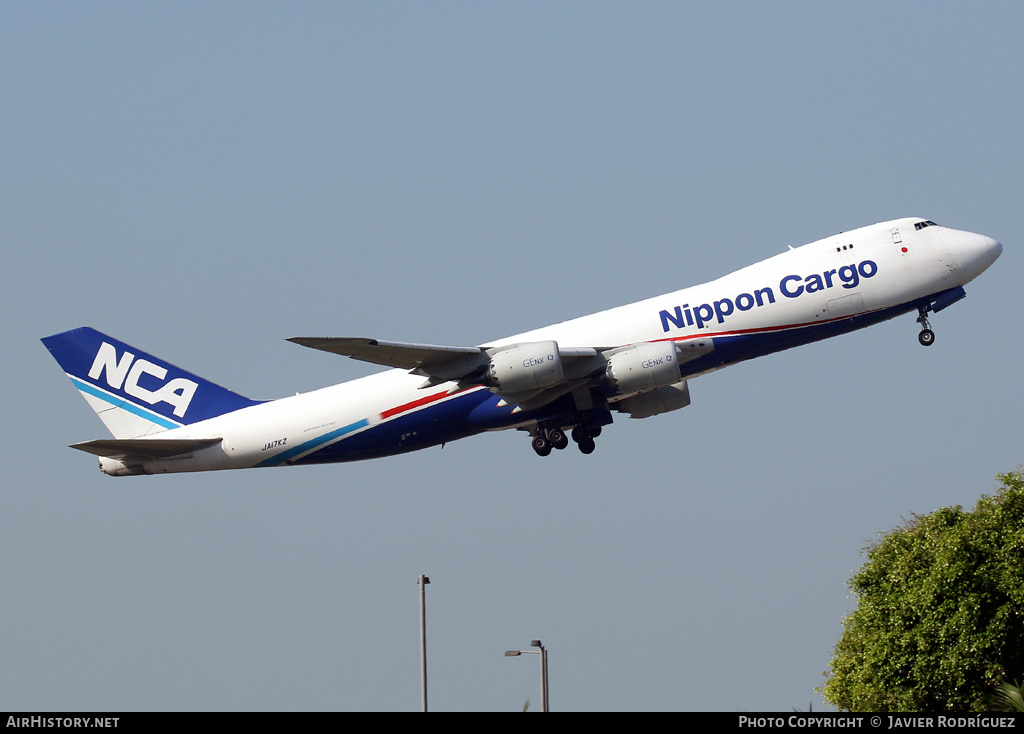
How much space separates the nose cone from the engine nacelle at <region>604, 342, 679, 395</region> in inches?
373

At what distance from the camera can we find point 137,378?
48.3 meters

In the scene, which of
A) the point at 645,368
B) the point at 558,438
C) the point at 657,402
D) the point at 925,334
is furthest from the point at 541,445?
the point at 925,334

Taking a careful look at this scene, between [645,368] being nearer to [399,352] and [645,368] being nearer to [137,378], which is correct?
[399,352]

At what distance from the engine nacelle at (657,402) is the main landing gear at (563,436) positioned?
1998 mm

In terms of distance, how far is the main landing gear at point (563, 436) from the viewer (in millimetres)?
44438

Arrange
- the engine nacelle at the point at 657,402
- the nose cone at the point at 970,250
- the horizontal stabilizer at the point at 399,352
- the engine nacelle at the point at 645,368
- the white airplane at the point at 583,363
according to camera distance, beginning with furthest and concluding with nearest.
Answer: the engine nacelle at the point at 657,402 → the nose cone at the point at 970,250 → the white airplane at the point at 583,363 → the engine nacelle at the point at 645,368 → the horizontal stabilizer at the point at 399,352

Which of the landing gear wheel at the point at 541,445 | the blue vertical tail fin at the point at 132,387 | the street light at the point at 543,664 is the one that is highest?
the blue vertical tail fin at the point at 132,387

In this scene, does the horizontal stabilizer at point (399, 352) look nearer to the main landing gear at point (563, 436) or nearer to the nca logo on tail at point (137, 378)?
the main landing gear at point (563, 436)

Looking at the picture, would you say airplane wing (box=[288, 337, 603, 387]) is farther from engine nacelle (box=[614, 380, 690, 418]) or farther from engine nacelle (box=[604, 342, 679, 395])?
engine nacelle (box=[614, 380, 690, 418])

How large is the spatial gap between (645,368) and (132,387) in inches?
768

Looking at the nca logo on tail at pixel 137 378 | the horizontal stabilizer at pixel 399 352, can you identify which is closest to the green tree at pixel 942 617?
the horizontal stabilizer at pixel 399 352

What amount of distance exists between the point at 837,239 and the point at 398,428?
15604 millimetres
